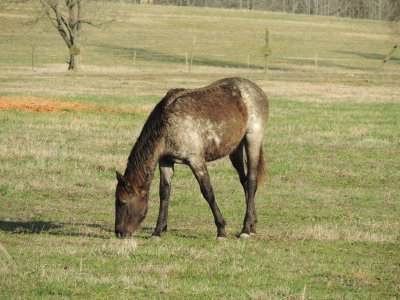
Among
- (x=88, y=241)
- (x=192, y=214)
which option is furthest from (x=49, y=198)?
(x=88, y=241)

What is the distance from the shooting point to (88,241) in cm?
1096

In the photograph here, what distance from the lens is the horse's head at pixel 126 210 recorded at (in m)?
11.0

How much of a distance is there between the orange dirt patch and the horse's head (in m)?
17.4

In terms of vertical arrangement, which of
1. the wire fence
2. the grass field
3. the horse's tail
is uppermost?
the horse's tail

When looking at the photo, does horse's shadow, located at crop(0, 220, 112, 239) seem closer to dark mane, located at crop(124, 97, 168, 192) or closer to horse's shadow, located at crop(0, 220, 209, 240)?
horse's shadow, located at crop(0, 220, 209, 240)

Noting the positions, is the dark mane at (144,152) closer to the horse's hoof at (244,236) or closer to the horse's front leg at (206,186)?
the horse's front leg at (206,186)

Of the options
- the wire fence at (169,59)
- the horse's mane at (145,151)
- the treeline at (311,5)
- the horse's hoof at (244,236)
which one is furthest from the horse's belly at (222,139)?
the treeline at (311,5)

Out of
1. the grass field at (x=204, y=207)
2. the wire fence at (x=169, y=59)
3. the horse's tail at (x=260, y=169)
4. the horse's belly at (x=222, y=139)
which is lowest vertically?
the wire fence at (x=169, y=59)

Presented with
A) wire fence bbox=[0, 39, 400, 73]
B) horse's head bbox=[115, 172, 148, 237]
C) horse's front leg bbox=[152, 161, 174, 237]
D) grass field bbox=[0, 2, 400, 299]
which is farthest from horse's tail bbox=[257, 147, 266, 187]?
wire fence bbox=[0, 39, 400, 73]

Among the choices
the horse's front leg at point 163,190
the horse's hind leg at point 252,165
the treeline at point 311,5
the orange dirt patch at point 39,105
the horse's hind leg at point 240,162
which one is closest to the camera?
the horse's front leg at point 163,190

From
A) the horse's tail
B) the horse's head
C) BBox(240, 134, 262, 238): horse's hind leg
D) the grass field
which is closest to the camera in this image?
the grass field

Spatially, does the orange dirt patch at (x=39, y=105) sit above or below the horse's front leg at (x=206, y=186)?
below

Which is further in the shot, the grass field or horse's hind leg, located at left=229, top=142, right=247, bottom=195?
horse's hind leg, located at left=229, top=142, right=247, bottom=195

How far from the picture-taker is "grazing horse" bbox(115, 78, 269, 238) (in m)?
11.1
